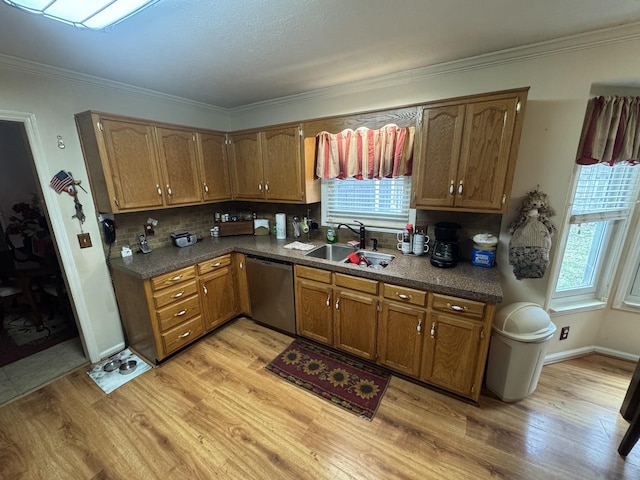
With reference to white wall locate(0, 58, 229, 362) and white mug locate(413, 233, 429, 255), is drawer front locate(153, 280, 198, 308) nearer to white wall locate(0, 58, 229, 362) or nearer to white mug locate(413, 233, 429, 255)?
white wall locate(0, 58, 229, 362)

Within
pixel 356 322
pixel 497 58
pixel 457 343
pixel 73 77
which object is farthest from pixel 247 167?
pixel 457 343

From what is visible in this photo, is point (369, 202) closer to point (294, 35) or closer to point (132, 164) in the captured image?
point (294, 35)

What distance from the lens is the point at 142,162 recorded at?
2271 mm

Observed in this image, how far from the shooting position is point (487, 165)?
1.78 meters

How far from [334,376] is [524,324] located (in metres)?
1.50

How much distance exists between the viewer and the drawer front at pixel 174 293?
Result: 2162 millimetres

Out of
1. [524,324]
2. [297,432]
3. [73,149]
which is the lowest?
[297,432]

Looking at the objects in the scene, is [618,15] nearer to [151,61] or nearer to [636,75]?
[636,75]

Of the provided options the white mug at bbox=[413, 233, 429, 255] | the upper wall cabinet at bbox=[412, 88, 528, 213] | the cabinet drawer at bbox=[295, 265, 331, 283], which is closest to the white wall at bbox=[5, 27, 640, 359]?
the upper wall cabinet at bbox=[412, 88, 528, 213]

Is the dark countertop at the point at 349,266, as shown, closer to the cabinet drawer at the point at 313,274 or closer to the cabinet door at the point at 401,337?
the cabinet drawer at the point at 313,274

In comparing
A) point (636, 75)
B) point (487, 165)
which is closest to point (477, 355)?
point (487, 165)

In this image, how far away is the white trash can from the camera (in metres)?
1.75

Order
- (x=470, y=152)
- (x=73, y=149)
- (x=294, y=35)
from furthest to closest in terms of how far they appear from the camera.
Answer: (x=73, y=149)
(x=470, y=152)
(x=294, y=35)

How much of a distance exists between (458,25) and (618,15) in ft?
2.88
